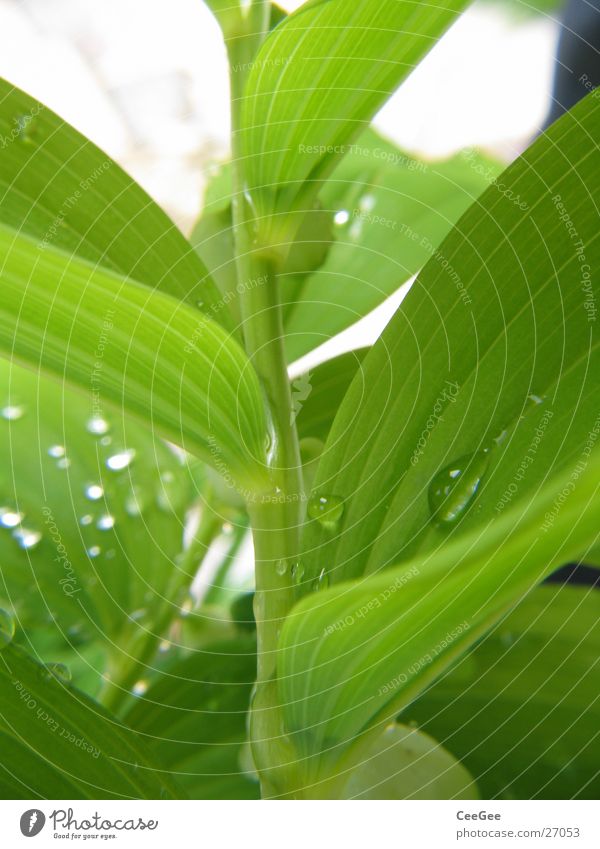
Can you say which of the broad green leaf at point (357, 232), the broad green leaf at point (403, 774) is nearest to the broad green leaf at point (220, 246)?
the broad green leaf at point (357, 232)

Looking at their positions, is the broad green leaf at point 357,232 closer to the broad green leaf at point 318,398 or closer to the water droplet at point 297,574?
the broad green leaf at point 318,398

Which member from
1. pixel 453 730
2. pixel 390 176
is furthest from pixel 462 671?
pixel 390 176

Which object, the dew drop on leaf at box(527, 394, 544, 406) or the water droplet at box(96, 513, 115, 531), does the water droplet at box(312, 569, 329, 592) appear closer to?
the dew drop on leaf at box(527, 394, 544, 406)

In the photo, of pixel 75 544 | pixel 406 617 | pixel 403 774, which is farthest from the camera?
pixel 75 544

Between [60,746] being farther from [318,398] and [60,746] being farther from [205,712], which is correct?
[318,398]

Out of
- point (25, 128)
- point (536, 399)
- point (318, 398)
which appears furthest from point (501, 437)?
point (25, 128)

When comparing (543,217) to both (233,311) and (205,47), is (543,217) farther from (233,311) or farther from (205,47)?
(205,47)
